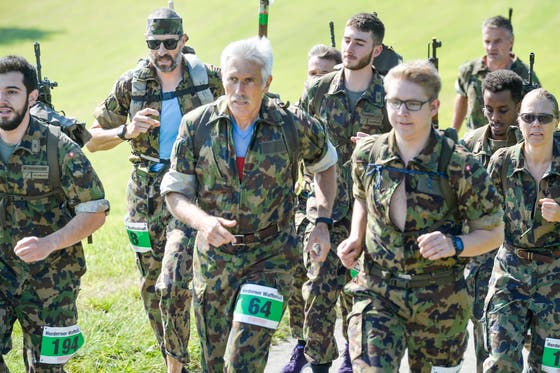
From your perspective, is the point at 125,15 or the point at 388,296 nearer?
the point at 388,296

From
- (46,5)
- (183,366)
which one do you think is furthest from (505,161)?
(46,5)

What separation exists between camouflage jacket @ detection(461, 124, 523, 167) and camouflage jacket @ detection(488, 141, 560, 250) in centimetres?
53

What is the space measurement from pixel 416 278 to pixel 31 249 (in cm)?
237

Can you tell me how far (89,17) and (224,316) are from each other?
44.2 metres

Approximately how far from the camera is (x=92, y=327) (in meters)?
10.4

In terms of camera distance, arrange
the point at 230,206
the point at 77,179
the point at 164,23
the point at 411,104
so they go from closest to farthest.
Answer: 1. the point at 411,104
2. the point at 230,206
3. the point at 77,179
4. the point at 164,23

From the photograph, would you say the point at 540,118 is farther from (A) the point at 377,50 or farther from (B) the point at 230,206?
(B) the point at 230,206

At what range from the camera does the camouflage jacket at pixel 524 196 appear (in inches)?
320

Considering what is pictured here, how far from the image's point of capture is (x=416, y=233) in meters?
6.80

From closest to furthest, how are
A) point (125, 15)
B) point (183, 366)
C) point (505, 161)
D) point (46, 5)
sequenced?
point (505, 161) → point (183, 366) → point (125, 15) → point (46, 5)

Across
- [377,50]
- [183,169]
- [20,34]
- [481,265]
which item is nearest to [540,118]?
[481,265]

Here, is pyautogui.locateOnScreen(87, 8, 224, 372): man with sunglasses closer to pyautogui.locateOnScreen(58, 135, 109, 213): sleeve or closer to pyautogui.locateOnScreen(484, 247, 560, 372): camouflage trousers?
pyautogui.locateOnScreen(58, 135, 109, 213): sleeve

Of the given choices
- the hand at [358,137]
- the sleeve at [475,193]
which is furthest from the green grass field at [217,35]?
the sleeve at [475,193]

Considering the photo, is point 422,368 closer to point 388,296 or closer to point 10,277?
point 388,296
